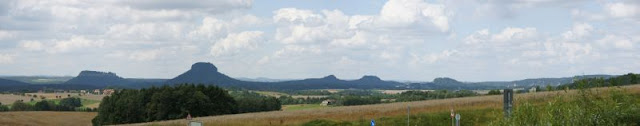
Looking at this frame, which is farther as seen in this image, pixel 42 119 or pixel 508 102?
pixel 42 119

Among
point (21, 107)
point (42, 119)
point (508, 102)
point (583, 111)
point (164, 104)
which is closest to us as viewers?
point (583, 111)

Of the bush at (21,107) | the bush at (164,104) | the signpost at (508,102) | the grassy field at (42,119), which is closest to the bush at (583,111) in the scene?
the signpost at (508,102)

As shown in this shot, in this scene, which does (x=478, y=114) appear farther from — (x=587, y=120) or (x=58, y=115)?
(x=58, y=115)

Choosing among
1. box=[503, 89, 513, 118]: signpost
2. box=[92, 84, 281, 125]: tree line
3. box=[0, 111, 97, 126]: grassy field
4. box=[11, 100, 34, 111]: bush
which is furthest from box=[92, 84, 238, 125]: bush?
box=[503, 89, 513, 118]: signpost

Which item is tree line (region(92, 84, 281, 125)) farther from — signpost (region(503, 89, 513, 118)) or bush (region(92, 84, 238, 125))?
signpost (region(503, 89, 513, 118))

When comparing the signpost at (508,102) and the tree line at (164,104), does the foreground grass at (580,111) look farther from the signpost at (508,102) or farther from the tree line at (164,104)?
the tree line at (164,104)

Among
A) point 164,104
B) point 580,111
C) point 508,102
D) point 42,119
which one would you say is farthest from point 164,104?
point 580,111

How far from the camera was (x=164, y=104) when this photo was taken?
9006 centimetres

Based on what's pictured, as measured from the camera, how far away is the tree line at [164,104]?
89812mm

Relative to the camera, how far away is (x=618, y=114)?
57.6 feet

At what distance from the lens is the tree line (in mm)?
89812

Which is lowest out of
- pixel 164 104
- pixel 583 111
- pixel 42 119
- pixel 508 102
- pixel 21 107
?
pixel 42 119

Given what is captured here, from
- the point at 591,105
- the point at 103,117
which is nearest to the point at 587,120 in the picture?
the point at 591,105

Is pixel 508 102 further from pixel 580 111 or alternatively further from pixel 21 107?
pixel 21 107
